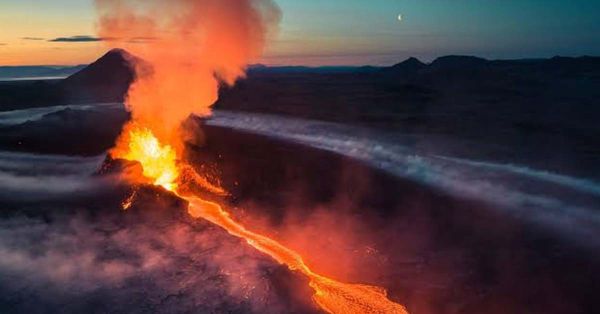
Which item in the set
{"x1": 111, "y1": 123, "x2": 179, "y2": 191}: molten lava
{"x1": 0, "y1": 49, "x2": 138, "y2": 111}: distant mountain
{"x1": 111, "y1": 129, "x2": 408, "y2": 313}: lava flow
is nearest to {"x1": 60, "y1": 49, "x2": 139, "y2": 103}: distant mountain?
{"x1": 0, "y1": 49, "x2": 138, "y2": 111}: distant mountain

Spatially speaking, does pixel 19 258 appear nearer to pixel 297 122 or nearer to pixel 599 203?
pixel 599 203

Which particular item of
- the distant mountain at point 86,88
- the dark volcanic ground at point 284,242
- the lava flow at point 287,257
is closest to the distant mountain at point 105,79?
the distant mountain at point 86,88

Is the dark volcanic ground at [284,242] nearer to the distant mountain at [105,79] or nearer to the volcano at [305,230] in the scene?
the volcano at [305,230]

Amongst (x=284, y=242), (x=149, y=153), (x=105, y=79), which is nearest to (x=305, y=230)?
(x=284, y=242)

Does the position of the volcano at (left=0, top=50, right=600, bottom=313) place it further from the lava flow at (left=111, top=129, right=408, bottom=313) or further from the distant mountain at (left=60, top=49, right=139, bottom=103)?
the distant mountain at (left=60, top=49, right=139, bottom=103)

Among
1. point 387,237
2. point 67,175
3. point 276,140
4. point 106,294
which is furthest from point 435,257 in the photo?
point 276,140
